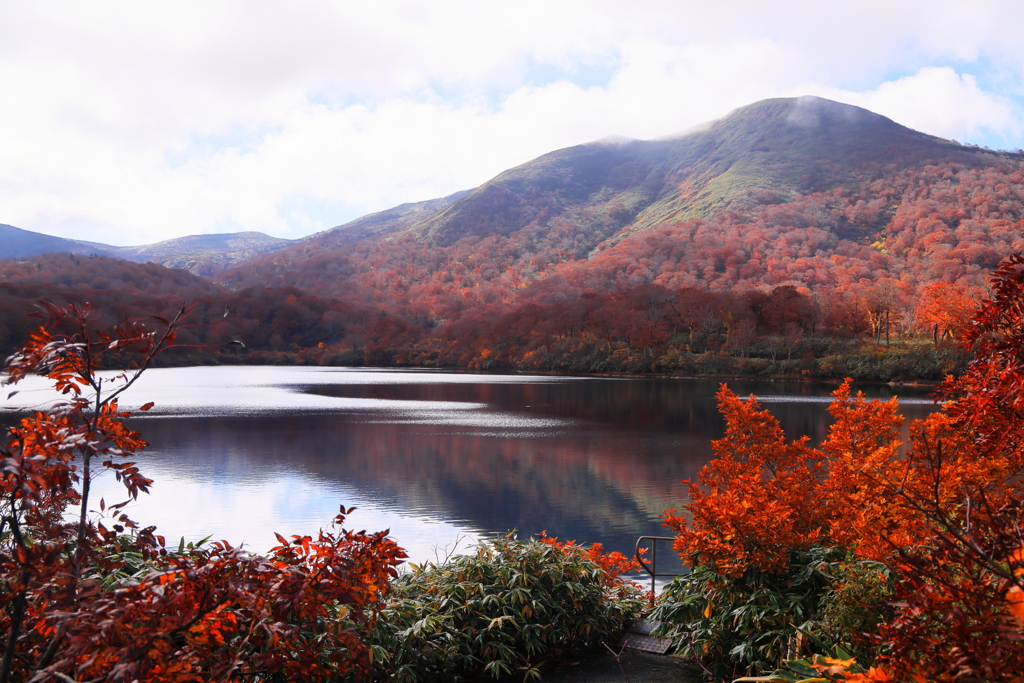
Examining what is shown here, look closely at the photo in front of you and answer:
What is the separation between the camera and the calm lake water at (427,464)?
12344mm

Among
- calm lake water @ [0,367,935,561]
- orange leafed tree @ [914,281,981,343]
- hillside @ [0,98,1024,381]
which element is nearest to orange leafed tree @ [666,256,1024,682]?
calm lake water @ [0,367,935,561]

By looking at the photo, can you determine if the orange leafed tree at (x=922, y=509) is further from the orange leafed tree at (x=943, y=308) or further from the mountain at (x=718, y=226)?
the mountain at (x=718, y=226)

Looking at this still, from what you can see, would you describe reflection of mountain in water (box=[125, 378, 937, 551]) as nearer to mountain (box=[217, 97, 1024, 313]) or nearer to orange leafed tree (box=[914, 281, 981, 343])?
orange leafed tree (box=[914, 281, 981, 343])

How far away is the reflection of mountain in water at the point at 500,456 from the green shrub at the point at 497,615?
620 centimetres

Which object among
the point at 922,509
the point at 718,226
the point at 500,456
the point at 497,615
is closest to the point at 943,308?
the point at 500,456

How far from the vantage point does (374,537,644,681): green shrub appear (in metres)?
4.13

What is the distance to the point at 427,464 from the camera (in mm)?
17734

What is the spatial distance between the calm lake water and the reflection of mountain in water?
0.19ft

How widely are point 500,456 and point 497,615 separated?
47.3 feet

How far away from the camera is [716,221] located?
4751 inches

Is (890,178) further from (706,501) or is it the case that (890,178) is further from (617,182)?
(706,501)

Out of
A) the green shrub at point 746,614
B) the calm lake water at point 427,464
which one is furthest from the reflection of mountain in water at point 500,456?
the green shrub at point 746,614

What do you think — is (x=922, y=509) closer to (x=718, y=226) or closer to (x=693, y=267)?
(x=693, y=267)

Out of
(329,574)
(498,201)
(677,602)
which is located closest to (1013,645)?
(329,574)
